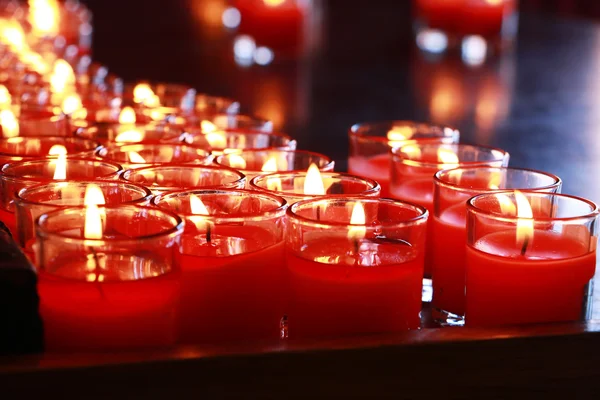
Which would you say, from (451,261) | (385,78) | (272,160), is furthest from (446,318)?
(385,78)

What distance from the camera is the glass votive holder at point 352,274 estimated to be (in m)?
0.78

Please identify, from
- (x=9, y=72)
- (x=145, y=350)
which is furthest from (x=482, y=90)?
(x=145, y=350)

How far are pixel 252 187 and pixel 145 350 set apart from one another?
0.79 ft

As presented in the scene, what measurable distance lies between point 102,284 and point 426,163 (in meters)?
0.41

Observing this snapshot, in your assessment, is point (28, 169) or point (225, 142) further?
point (225, 142)

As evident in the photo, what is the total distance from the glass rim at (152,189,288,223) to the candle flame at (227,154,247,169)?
0.17 metres

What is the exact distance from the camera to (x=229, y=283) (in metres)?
0.80

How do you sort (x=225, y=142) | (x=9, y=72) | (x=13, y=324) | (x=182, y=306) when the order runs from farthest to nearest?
(x=9, y=72), (x=225, y=142), (x=182, y=306), (x=13, y=324)

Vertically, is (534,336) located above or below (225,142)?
below

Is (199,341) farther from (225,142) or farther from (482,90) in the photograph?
(482,90)

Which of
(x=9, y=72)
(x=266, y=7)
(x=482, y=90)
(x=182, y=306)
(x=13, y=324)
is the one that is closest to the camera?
(x=13, y=324)

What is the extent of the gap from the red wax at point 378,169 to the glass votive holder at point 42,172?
333 mm

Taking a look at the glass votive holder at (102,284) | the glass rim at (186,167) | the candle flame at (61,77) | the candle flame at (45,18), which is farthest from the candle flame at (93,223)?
the candle flame at (45,18)

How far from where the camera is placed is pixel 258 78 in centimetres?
272
